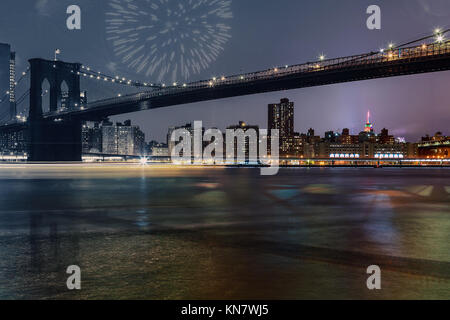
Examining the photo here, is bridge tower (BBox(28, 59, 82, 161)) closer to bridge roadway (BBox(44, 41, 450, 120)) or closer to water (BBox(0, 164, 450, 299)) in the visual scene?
bridge roadway (BBox(44, 41, 450, 120))

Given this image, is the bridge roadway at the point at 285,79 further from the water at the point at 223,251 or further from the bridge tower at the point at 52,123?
the water at the point at 223,251

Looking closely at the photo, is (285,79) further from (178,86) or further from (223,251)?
(223,251)

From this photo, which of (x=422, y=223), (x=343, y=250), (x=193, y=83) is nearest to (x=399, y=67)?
(x=193, y=83)

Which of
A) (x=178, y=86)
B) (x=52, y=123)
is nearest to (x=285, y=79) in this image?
(x=178, y=86)

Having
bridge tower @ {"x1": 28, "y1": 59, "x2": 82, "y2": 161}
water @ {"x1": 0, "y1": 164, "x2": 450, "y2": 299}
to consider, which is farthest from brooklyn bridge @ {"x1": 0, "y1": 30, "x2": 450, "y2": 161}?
water @ {"x1": 0, "y1": 164, "x2": 450, "y2": 299}

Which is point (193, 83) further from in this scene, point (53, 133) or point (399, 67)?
point (399, 67)

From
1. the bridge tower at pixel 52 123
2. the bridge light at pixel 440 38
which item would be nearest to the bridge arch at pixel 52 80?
the bridge tower at pixel 52 123

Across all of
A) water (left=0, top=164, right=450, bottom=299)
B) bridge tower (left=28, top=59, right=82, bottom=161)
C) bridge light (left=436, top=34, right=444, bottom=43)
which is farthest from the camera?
bridge tower (left=28, top=59, right=82, bottom=161)
